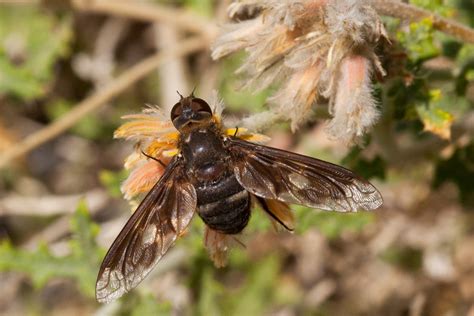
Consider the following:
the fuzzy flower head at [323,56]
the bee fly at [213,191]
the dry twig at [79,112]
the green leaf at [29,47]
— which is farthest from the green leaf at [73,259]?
the fuzzy flower head at [323,56]

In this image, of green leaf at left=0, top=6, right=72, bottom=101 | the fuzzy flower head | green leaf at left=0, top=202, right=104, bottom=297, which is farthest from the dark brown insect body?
green leaf at left=0, top=6, right=72, bottom=101

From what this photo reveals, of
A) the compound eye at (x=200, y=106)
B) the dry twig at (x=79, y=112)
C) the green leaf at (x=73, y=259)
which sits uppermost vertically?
the compound eye at (x=200, y=106)

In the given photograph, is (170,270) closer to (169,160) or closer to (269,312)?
(269,312)

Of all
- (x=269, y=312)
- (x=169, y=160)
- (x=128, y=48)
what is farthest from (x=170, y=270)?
(x=128, y=48)

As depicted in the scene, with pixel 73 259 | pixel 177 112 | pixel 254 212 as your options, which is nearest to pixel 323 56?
pixel 177 112

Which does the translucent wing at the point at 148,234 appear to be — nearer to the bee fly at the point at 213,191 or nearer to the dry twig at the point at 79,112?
the bee fly at the point at 213,191

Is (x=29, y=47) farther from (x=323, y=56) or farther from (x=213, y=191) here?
(x=323, y=56)

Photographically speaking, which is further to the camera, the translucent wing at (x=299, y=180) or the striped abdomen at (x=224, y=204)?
the striped abdomen at (x=224, y=204)

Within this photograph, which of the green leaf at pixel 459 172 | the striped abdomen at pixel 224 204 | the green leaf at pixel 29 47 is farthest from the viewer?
the green leaf at pixel 29 47

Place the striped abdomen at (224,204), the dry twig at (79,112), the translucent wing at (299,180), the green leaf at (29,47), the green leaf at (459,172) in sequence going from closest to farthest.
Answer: the translucent wing at (299,180), the striped abdomen at (224,204), the green leaf at (459,172), the dry twig at (79,112), the green leaf at (29,47)
